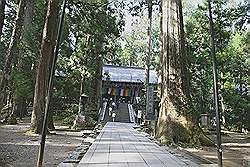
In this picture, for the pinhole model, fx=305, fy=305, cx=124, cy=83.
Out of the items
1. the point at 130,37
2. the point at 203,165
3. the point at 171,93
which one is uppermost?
the point at 130,37

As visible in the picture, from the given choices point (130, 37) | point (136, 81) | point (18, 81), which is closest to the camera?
point (18, 81)

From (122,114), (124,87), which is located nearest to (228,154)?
(122,114)

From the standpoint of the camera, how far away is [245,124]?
2539 cm

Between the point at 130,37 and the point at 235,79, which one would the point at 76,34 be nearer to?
the point at 235,79

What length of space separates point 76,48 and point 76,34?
177 cm

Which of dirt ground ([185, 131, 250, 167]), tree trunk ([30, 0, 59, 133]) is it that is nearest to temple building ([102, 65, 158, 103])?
tree trunk ([30, 0, 59, 133])

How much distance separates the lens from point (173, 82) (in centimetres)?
977

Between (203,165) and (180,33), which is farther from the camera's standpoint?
(180,33)

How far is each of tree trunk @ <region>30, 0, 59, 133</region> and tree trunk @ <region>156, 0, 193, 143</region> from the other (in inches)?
209

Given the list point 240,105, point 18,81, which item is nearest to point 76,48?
point 18,81

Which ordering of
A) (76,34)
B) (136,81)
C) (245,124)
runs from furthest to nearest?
(136,81), (245,124), (76,34)

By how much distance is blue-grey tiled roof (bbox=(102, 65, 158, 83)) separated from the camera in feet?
109

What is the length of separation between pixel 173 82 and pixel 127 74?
82.3ft

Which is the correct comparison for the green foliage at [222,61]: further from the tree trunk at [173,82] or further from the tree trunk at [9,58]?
the tree trunk at [9,58]
